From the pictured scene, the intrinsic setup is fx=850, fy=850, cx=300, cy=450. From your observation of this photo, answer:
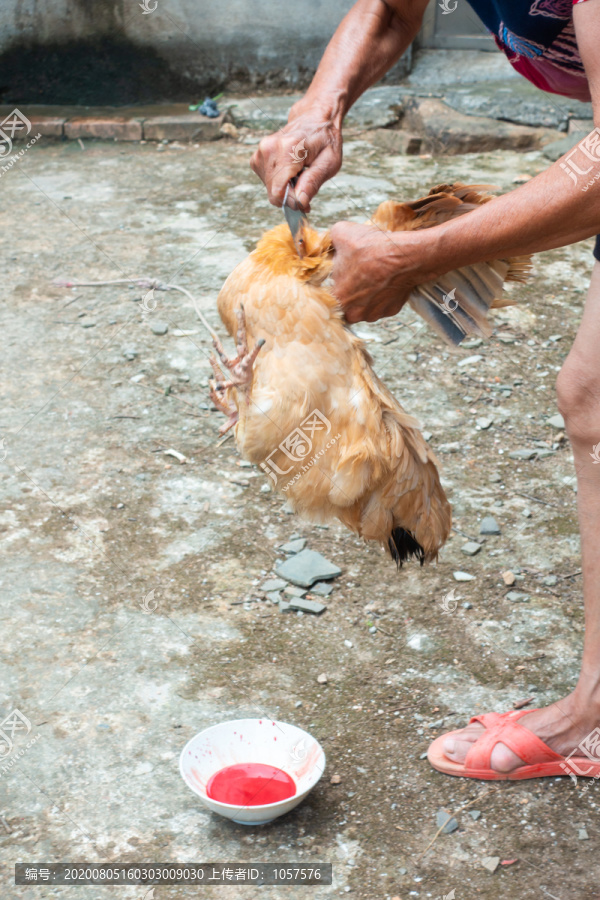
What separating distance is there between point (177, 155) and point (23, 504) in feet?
15.1

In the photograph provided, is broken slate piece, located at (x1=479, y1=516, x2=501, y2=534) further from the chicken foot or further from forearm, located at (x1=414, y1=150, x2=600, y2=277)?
forearm, located at (x1=414, y1=150, x2=600, y2=277)

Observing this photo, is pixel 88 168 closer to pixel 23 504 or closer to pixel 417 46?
pixel 417 46

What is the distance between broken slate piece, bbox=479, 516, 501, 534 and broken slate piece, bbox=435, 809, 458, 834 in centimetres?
124

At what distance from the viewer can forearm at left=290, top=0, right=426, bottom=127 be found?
244 cm

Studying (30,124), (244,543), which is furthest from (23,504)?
(30,124)

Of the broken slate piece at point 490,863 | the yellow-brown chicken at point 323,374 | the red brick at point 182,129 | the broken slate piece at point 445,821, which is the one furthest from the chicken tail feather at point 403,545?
the red brick at point 182,129

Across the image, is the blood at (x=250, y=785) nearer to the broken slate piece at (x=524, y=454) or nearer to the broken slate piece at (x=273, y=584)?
the broken slate piece at (x=273, y=584)

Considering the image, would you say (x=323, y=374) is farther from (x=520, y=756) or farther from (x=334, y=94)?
(x=520, y=756)

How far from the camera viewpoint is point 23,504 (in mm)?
3367

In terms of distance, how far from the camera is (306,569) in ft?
10.1

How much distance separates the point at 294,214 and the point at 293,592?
1.36 metres

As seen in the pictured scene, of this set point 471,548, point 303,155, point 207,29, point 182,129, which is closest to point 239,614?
point 471,548

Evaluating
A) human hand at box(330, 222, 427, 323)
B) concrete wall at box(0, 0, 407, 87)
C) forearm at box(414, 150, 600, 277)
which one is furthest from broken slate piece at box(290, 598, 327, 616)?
concrete wall at box(0, 0, 407, 87)

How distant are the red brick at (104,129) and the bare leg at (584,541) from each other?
6121 mm
